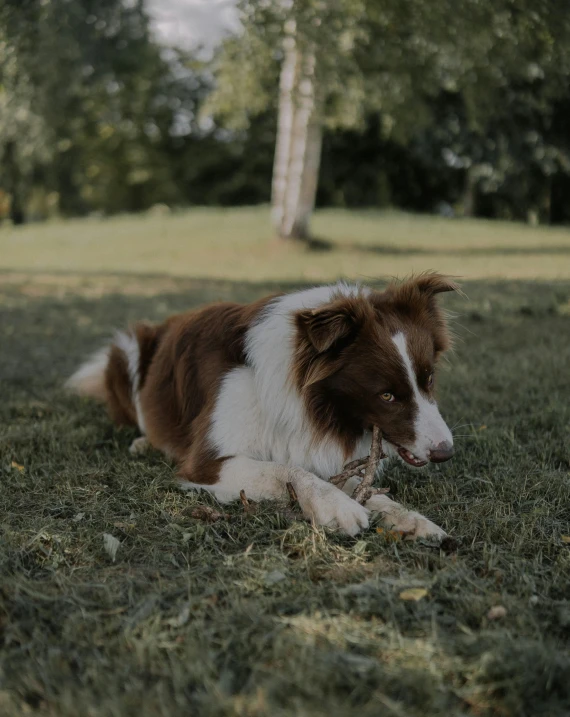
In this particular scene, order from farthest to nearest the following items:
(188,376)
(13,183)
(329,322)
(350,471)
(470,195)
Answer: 1. (13,183)
2. (470,195)
3. (188,376)
4. (350,471)
5. (329,322)

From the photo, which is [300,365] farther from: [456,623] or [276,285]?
[276,285]

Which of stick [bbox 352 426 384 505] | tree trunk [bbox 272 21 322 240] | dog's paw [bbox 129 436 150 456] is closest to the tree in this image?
tree trunk [bbox 272 21 322 240]

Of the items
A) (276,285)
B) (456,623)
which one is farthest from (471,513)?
(276,285)

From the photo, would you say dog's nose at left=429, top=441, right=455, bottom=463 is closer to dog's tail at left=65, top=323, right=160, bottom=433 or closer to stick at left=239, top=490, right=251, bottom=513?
stick at left=239, top=490, right=251, bottom=513

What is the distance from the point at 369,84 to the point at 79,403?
35.3 feet

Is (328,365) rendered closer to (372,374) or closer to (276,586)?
(372,374)

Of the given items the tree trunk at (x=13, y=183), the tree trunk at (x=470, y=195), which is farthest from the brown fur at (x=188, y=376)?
the tree trunk at (x=13, y=183)

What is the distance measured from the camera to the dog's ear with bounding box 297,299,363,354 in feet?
10.9

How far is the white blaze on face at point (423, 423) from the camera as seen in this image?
335 cm

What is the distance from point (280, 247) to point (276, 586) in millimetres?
13130

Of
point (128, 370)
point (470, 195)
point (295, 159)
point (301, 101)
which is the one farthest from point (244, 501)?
point (470, 195)

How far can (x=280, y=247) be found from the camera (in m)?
15.5

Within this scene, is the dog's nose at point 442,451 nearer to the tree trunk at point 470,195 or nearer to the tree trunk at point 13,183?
the tree trunk at point 470,195

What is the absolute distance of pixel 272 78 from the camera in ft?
48.9
